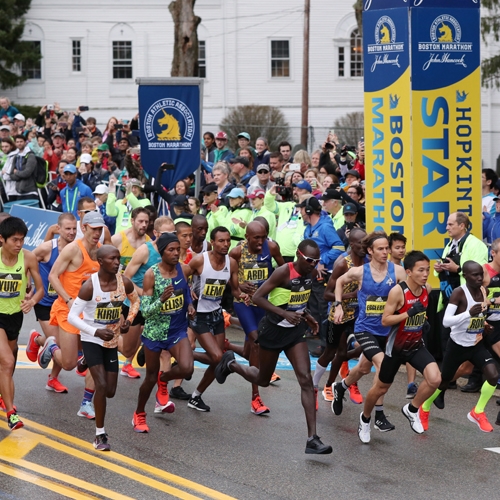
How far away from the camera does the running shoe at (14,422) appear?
8.90 m

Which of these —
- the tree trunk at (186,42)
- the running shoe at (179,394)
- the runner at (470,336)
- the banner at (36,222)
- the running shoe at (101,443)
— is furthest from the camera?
the tree trunk at (186,42)

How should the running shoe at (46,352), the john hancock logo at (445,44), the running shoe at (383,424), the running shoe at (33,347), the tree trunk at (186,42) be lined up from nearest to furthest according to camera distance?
the running shoe at (383,424) < the running shoe at (46,352) < the running shoe at (33,347) < the john hancock logo at (445,44) < the tree trunk at (186,42)

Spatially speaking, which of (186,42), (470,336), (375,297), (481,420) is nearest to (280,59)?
(186,42)

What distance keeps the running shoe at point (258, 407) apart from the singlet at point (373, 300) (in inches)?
51.2

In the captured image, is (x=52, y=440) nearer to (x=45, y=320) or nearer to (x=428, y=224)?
(x=45, y=320)

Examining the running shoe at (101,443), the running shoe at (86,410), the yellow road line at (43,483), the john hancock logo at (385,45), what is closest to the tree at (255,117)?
the john hancock logo at (385,45)

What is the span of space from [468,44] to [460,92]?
0.59 meters

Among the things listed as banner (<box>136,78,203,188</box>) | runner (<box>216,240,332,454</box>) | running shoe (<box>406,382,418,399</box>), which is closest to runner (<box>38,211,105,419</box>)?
runner (<box>216,240,332,454</box>)

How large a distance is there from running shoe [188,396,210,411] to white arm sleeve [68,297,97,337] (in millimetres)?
1857

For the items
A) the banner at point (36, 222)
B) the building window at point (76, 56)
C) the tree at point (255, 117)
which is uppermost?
the building window at point (76, 56)

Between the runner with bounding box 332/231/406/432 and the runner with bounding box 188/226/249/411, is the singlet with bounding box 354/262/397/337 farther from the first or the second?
the runner with bounding box 188/226/249/411

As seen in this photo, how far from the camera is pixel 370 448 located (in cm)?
892

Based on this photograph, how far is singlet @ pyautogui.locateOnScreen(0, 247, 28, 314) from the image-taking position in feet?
30.7

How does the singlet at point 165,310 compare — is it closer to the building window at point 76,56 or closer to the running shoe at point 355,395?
the running shoe at point 355,395
